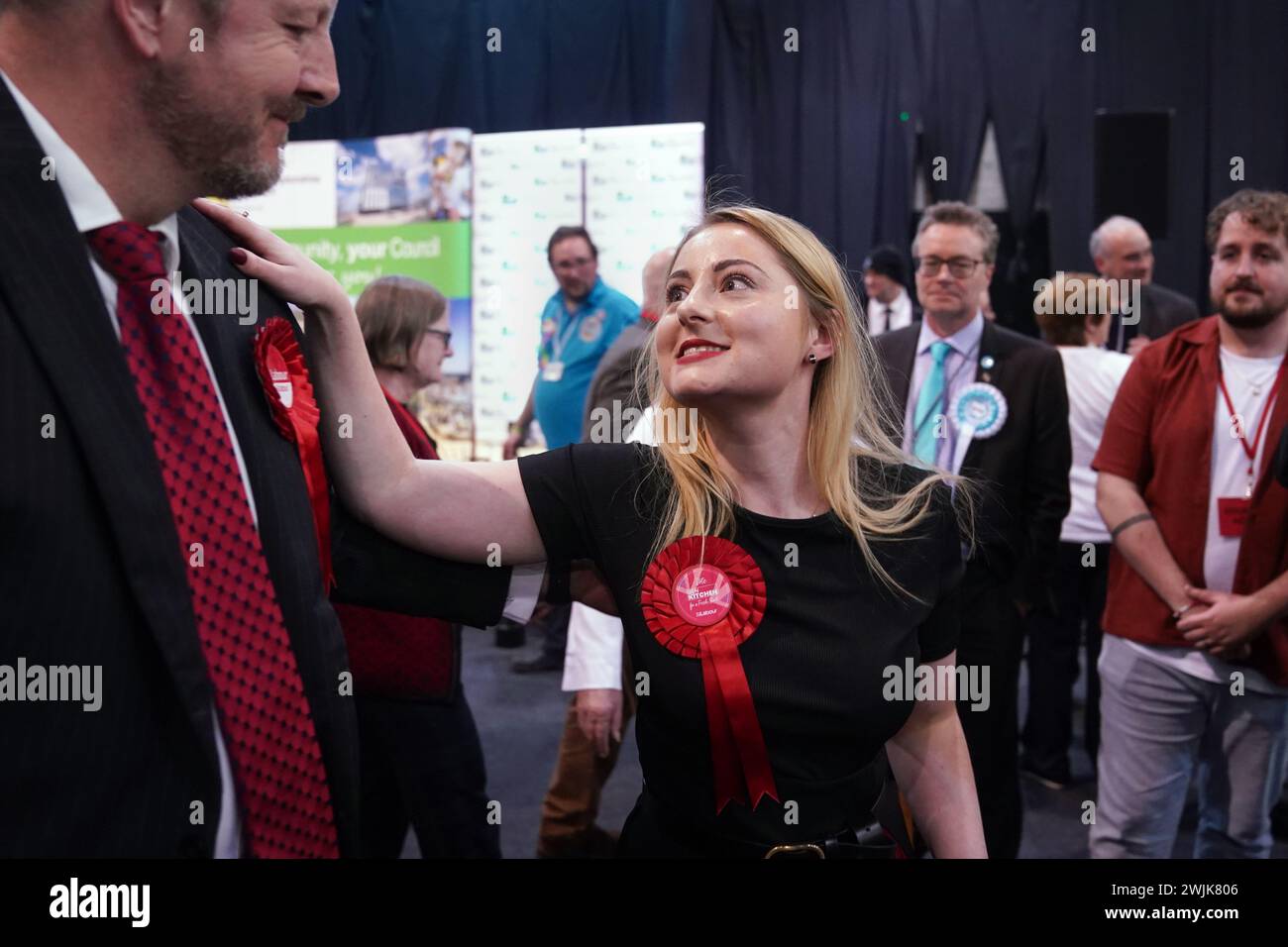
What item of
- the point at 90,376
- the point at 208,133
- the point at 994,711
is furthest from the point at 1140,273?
the point at 90,376

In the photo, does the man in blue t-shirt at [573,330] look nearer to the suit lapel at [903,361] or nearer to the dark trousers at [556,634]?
the dark trousers at [556,634]

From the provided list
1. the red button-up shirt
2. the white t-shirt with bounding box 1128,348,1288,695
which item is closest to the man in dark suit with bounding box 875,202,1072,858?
the red button-up shirt

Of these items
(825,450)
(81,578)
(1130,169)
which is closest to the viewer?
(81,578)

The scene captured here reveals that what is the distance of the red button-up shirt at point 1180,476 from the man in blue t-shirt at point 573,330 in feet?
7.83

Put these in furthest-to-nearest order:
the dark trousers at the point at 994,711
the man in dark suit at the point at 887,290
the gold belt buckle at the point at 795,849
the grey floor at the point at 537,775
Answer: the man in dark suit at the point at 887,290, the grey floor at the point at 537,775, the dark trousers at the point at 994,711, the gold belt buckle at the point at 795,849

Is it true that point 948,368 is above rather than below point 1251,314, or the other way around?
below

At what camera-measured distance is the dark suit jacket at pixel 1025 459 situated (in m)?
2.69

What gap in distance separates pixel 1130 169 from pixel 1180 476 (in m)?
3.50

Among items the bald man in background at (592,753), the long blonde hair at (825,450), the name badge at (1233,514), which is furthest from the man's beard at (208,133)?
the name badge at (1233,514)

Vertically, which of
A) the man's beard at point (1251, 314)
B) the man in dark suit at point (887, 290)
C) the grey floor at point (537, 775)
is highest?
the man in dark suit at point (887, 290)

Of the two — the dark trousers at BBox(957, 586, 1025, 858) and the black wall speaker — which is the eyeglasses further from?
the black wall speaker

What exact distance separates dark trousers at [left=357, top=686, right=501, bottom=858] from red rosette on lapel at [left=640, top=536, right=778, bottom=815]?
3.36ft

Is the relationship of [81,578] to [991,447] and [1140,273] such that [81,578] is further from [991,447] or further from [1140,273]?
[1140,273]

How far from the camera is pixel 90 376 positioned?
0.83m
